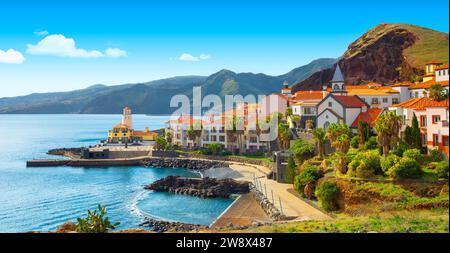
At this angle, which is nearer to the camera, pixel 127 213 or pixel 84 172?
pixel 127 213

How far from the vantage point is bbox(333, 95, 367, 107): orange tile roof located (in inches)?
1958

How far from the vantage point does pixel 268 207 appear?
33.6m

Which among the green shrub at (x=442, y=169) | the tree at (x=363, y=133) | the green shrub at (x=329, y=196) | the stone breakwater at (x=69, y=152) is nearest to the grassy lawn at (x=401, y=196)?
the green shrub at (x=442, y=169)

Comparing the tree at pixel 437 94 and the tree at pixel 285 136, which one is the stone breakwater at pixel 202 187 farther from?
the tree at pixel 437 94

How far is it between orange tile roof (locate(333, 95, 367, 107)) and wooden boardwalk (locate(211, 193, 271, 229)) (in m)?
17.0

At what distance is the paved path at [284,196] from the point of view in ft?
93.1

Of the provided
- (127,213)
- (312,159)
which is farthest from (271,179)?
(127,213)

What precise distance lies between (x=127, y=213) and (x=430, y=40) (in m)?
77.4

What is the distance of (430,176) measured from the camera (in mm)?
25938

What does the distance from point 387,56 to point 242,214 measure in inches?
2858

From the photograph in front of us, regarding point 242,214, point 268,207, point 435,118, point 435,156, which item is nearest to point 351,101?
point 268,207

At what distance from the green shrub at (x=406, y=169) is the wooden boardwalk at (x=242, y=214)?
944 centimetres

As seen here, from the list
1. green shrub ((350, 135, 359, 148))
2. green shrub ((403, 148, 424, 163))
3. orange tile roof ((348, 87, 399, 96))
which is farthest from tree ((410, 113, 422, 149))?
orange tile roof ((348, 87, 399, 96))
